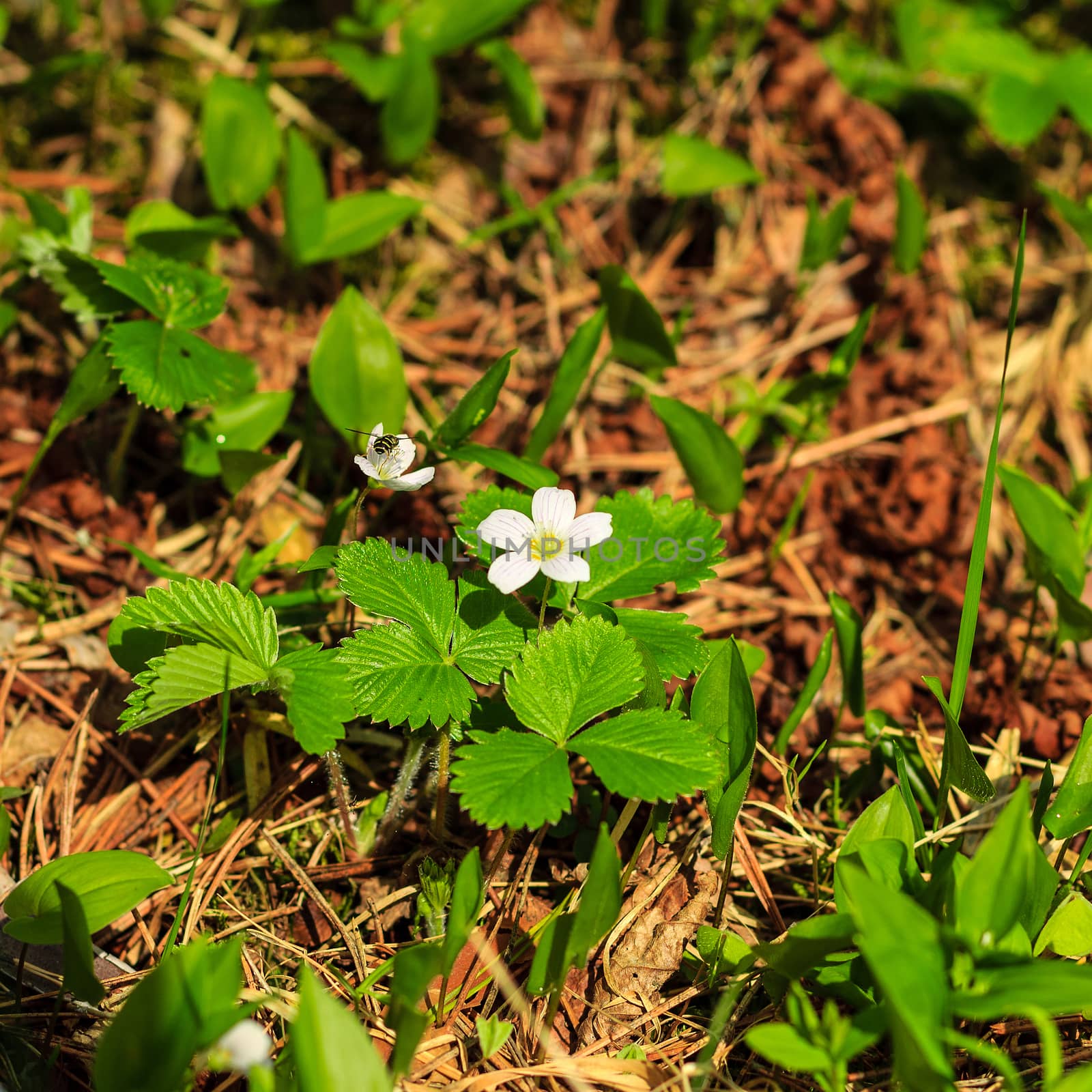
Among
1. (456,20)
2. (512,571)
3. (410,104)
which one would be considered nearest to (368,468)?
(512,571)

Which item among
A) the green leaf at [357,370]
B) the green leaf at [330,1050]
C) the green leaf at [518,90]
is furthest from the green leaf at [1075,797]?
the green leaf at [518,90]

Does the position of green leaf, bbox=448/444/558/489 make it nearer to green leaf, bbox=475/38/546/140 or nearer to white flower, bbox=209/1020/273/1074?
white flower, bbox=209/1020/273/1074

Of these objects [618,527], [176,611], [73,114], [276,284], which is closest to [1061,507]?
[618,527]

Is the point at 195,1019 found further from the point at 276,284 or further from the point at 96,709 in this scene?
the point at 276,284

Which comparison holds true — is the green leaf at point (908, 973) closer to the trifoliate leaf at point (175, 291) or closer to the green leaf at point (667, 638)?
the green leaf at point (667, 638)

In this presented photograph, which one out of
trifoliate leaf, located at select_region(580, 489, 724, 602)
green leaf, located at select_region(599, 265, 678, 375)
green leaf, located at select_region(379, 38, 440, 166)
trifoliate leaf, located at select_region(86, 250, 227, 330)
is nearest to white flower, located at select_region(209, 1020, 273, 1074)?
trifoliate leaf, located at select_region(580, 489, 724, 602)

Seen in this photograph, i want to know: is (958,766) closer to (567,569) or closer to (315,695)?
(567,569)
